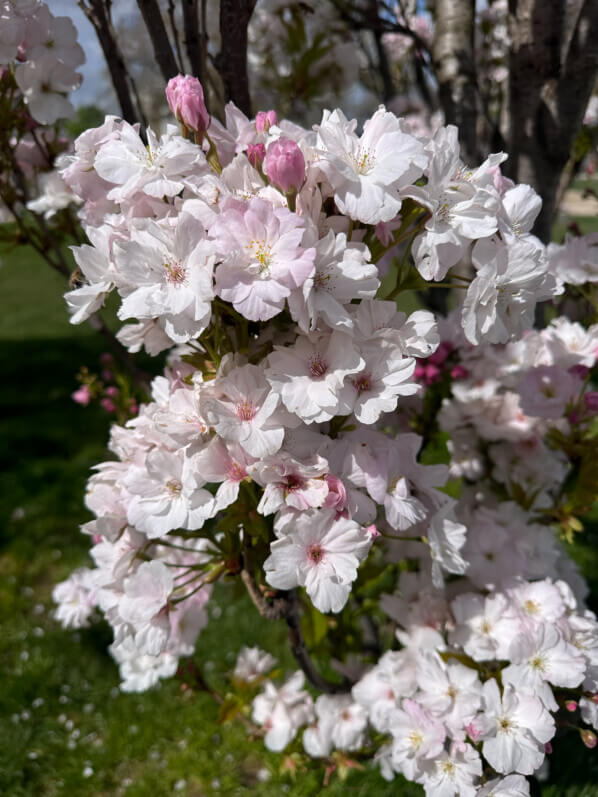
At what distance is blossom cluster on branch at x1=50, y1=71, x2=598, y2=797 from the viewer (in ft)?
2.61

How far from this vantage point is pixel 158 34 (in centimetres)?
119

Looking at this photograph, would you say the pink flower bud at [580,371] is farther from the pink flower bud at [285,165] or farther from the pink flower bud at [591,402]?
the pink flower bud at [285,165]

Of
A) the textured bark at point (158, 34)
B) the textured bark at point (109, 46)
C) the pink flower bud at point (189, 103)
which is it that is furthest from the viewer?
the textured bark at point (109, 46)

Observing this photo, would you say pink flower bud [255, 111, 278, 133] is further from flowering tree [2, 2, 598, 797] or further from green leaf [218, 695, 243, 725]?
green leaf [218, 695, 243, 725]

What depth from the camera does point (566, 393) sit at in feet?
4.59

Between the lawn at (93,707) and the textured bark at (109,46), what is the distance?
646 mm

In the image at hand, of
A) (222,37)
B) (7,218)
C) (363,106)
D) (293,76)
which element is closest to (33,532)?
(7,218)

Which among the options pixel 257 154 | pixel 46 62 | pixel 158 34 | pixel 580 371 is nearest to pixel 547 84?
pixel 580 371

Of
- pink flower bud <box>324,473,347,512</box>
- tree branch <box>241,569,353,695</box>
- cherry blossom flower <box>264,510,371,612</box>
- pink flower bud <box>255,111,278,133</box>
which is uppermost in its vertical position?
pink flower bud <box>255,111,278,133</box>

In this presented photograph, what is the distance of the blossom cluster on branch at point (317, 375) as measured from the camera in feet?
2.61

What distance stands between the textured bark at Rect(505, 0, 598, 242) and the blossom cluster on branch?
Answer: 0.48 meters

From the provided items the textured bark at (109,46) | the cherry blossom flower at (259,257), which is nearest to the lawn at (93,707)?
the textured bark at (109,46)

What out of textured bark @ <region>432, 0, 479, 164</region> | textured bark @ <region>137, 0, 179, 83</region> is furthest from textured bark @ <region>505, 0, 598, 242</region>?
textured bark @ <region>137, 0, 179, 83</region>

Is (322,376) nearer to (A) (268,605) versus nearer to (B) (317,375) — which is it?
(B) (317,375)
